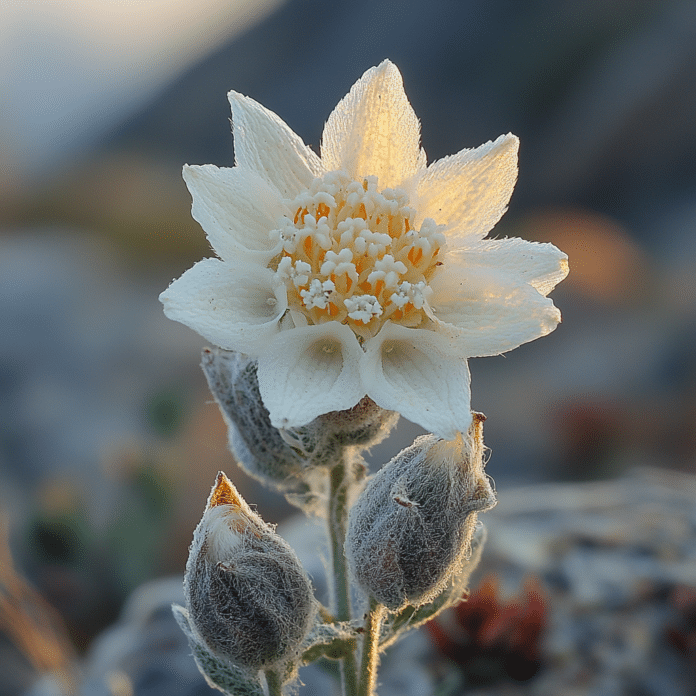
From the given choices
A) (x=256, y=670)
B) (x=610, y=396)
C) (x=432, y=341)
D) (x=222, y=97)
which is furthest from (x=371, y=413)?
(x=222, y=97)

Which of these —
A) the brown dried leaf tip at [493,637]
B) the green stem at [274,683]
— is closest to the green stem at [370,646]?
the green stem at [274,683]

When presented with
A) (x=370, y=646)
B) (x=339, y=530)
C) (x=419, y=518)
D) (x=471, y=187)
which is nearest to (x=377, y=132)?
(x=471, y=187)

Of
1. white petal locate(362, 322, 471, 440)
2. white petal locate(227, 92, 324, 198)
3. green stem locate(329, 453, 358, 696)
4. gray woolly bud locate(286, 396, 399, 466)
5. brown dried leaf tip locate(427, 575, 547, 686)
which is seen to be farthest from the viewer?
brown dried leaf tip locate(427, 575, 547, 686)

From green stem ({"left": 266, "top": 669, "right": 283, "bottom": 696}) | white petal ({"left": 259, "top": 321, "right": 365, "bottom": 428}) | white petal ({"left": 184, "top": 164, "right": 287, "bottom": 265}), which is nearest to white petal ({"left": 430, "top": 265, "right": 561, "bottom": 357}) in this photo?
white petal ({"left": 259, "top": 321, "right": 365, "bottom": 428})

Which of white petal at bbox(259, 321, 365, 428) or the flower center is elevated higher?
the flower center

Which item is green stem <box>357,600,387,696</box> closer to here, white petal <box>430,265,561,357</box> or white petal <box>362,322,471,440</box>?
white petal <box>362,322,471,440</box>
